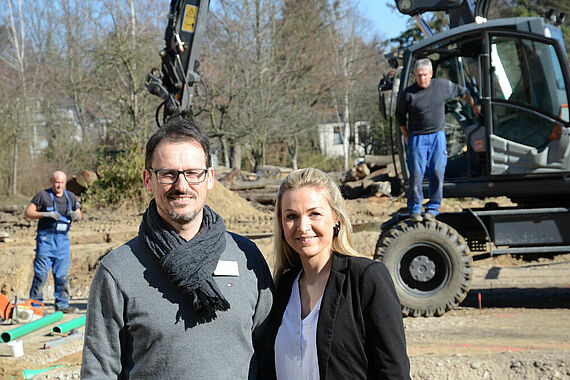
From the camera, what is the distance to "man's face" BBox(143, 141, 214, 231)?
93.8 inches

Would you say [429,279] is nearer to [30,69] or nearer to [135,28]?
[135,28]

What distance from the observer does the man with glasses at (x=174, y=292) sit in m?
2.25

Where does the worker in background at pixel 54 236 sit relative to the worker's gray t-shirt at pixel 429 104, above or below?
below

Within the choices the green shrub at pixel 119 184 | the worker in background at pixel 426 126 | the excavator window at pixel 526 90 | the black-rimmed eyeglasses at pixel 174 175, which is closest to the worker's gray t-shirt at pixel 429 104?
the worker in background at pixel 426 126

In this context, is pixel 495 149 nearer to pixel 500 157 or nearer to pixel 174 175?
pixel 500 157

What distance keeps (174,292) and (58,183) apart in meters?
7.23

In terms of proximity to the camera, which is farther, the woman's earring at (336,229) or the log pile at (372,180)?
the log pile at (372,180)

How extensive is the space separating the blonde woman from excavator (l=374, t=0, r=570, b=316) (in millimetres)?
4661

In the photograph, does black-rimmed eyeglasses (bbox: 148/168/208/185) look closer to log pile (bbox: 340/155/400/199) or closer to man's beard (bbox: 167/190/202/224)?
man's beard (bbox: 167/190/202/224)

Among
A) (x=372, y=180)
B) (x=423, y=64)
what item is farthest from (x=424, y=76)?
(x=372, y=180)

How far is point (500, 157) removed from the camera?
7.39 meters

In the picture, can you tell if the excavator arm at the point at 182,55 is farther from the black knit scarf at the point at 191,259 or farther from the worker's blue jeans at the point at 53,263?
the black knit scarf at the point at 191,259

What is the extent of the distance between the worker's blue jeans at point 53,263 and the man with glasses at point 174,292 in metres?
6.99

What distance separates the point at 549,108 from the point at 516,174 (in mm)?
858
